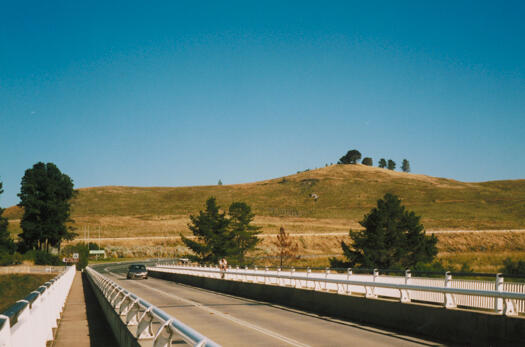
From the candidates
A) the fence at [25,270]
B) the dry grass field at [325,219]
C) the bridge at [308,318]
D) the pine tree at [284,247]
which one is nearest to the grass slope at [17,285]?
the fence at [25,270]

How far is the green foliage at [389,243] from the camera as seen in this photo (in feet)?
193

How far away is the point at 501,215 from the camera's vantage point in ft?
503

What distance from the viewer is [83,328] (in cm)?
1809

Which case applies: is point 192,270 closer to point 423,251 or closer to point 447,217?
point 423,251

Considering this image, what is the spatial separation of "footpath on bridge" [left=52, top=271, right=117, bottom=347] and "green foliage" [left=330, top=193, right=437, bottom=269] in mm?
36520

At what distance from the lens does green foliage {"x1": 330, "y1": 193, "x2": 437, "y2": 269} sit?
58719 mm

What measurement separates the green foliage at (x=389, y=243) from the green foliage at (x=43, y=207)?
66.0 metres

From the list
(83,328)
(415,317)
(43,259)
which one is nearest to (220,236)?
(43,259)

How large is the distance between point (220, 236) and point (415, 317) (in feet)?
249

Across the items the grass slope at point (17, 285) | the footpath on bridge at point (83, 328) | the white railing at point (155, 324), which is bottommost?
the grass slope at point (17, 285)

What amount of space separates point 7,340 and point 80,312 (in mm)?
18149

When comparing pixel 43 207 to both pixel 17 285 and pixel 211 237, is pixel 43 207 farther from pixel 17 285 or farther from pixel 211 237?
pixel 17 285

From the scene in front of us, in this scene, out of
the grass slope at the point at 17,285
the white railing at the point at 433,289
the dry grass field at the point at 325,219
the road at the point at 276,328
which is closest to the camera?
the white railing at the point at 433,289

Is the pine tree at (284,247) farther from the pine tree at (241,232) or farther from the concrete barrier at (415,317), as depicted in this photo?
the concrete barrier at (415,317)
